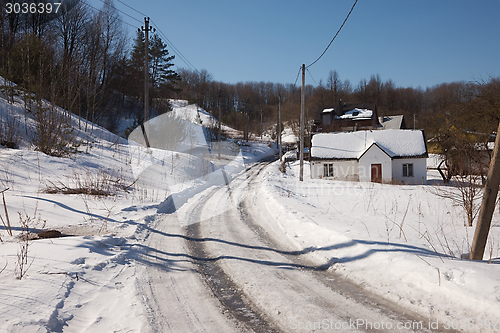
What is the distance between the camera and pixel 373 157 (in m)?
30.1

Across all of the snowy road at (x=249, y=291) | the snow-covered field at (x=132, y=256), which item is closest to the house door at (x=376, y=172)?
the snow-covered field at (x=132, y=256)

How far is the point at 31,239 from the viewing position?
216 inches

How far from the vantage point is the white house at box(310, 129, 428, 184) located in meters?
29.9

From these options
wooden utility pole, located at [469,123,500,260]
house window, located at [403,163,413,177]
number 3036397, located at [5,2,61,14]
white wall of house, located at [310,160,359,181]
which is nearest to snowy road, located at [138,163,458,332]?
wooden utility pole, located at [469,123,500,260]

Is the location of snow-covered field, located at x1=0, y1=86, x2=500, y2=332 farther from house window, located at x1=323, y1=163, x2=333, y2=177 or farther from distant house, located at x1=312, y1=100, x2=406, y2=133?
distant house, located at x1=312, y1=100, x2=406, y2=133

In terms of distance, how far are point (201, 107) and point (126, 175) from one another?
58.9 meters

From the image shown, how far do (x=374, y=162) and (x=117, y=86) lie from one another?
33.7 m

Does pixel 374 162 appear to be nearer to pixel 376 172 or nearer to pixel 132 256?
pixel 376 172

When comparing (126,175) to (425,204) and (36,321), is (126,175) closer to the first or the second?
(36,321)

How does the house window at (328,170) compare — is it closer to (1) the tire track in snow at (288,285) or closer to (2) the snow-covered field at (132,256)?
(2) the snow-covered field at (132,256)

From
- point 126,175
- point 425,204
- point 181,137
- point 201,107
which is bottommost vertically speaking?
point 425,204

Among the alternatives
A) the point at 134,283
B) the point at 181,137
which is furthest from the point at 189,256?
the point at 181,137

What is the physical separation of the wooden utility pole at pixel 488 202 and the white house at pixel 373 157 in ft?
85.7

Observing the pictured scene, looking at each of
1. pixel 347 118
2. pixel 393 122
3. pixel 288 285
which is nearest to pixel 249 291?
pixel 288 285
